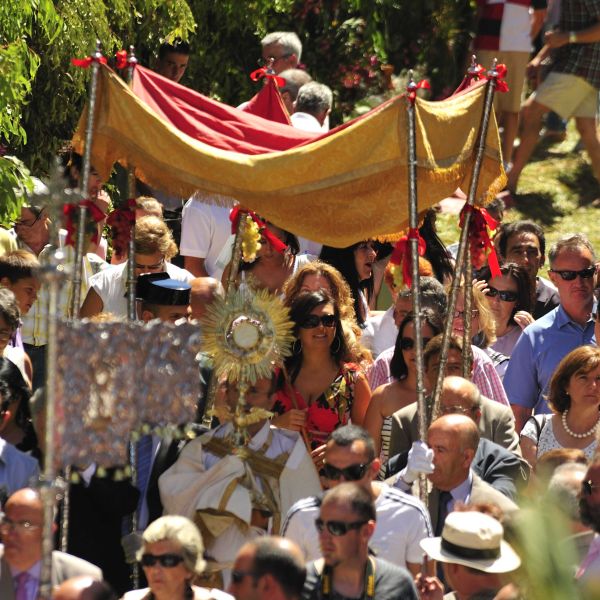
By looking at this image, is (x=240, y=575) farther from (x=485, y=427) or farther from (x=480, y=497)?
(x=485, y=427)

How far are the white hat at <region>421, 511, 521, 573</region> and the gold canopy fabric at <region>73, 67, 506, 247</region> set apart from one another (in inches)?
78.1

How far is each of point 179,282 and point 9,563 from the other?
2205mm

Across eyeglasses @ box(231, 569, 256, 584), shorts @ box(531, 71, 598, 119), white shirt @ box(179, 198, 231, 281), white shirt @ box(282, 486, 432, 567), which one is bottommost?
eyeglasses @ box(231, 569, 256, 584)

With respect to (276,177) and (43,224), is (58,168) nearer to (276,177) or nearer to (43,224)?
(276,177)

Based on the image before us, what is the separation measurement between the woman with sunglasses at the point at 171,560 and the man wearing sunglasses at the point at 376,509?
0.67 metres

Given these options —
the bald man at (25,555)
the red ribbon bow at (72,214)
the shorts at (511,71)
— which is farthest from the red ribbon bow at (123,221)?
the shorts at (511,71)

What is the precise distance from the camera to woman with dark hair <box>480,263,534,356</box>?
29.8 feet

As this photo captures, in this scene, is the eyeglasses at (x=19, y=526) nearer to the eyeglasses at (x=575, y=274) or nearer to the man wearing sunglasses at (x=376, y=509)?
the man wearing sunglasses at (x=376, y=509)

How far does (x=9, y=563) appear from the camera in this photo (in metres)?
5.87

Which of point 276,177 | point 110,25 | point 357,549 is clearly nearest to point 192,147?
point 276,177

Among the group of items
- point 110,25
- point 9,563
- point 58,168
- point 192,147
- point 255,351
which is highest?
point 110,25

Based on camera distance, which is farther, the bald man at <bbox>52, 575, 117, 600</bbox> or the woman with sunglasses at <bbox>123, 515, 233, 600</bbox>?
the woman with sunglasses at <bbox>123, 515, 233, 600</bbox>

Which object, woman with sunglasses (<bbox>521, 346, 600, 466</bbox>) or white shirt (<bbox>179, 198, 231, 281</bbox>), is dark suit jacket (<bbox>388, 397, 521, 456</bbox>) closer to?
woman with sunglasses (<bbox>521, 346, 600, 466</bbox>)

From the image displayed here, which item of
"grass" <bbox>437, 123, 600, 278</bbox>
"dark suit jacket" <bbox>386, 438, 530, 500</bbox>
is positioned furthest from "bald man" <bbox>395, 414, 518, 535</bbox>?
"grass" <bbox>437, 123, 600, 278</bbox>
